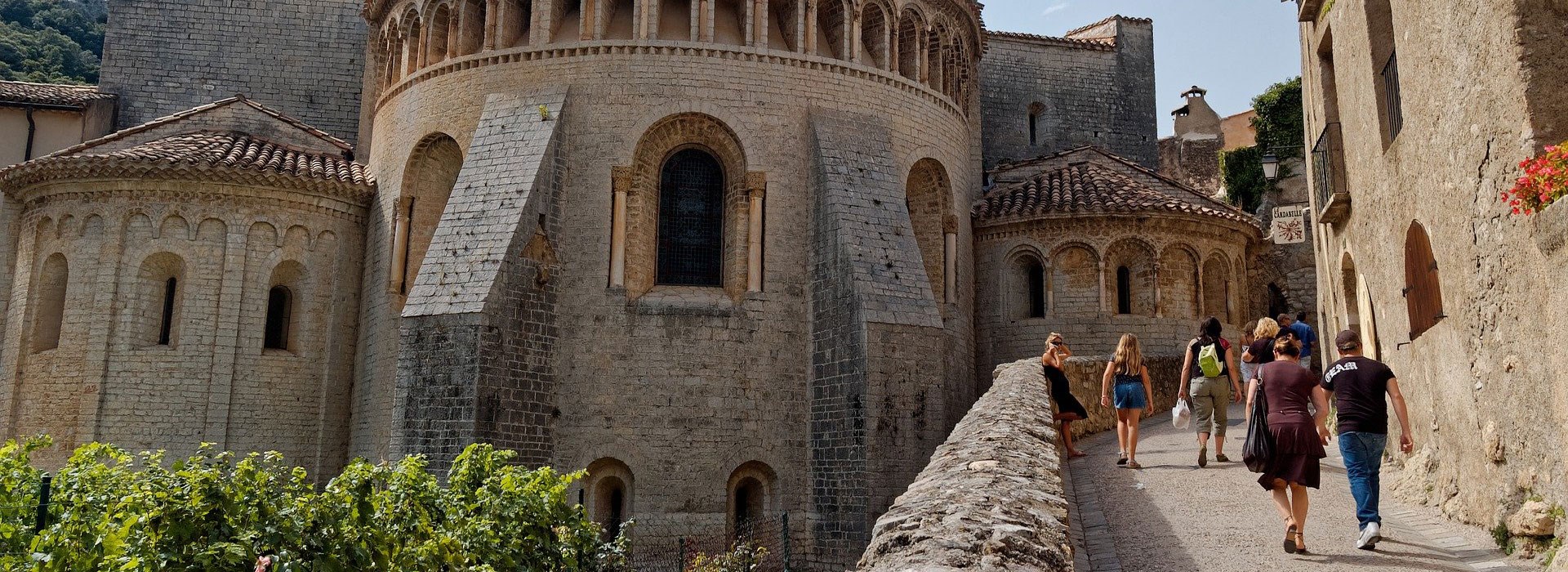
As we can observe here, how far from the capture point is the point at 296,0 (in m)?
25.4

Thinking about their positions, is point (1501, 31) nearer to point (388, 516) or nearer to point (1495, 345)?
point (1495, 345)

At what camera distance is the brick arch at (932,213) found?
20812 millimetres

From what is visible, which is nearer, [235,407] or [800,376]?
[800,376]

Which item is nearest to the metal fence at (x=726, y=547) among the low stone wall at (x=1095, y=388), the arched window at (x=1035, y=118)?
the low stone wall at (x=1095, y=388)

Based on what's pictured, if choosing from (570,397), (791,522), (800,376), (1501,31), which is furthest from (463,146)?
(1501,31)

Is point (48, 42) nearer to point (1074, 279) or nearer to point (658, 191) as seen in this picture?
point (658, 191)

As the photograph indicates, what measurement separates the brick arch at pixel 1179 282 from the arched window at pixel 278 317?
16.4 meters

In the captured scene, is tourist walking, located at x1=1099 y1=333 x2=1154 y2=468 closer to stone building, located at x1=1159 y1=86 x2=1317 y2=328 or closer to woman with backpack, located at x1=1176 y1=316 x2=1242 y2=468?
woman with backpack, located at x1=1176 y1=316 x2=1242 y2=468

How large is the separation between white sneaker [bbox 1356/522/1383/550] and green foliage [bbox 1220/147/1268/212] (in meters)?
24.0

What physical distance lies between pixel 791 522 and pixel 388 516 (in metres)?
7.96

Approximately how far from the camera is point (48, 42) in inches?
1997

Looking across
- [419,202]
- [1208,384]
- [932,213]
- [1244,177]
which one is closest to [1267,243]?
[1244,177]

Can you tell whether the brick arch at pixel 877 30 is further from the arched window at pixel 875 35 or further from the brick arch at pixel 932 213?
the brick arch at pixel 932 213

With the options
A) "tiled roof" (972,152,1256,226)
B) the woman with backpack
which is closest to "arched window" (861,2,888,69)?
"tiled roof" (972,152,1256,226)
